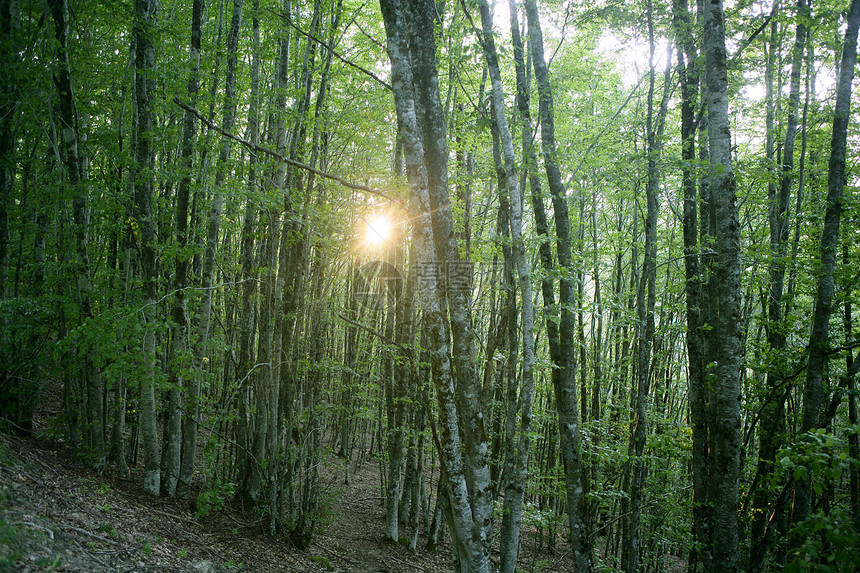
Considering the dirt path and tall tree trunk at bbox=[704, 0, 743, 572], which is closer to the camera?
the dirt path

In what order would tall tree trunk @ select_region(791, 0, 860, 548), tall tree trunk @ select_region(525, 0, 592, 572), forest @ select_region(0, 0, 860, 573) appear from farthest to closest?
tall tree trunk @ select_region(525, 0, 592, 572) < tall tree trunk @ select_region(791, 0, 860, 548) < forest @ select_region(0, 0, 860, 573)

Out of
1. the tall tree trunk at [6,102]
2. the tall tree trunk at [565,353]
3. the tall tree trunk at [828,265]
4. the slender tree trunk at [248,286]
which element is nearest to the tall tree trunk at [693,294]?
the tall tree trunk at [828,265]

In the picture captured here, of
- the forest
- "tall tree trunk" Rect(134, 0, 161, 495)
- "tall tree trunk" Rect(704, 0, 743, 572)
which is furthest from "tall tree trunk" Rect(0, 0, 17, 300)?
"tall tree trunk" Rect(704, 0, 743, 572)

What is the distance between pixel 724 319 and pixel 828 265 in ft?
4.74

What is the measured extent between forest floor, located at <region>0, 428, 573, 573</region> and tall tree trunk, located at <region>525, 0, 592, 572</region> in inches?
97.1

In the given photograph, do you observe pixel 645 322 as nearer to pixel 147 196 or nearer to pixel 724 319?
pixel 724 319

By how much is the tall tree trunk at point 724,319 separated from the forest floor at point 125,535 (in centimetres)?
484

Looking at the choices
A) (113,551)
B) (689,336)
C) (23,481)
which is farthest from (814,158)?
(23,481)

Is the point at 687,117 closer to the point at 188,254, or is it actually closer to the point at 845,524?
the point at 845,524

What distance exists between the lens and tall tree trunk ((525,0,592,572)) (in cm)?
684

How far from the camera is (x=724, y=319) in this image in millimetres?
4953

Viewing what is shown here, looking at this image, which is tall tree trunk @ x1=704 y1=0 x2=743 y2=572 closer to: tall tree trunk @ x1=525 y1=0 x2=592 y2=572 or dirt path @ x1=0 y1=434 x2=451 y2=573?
tall tree trunk @ x1=525 y1=0 x2=592 y2=572

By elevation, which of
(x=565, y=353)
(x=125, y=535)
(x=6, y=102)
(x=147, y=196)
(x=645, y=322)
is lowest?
(x=125, y=535)

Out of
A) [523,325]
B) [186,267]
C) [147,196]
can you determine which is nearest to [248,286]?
[186,267]
